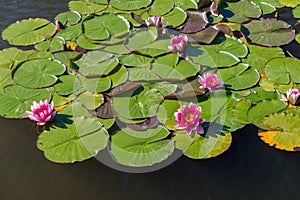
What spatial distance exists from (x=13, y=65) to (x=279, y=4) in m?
3.66

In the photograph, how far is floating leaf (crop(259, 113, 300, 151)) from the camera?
11.0ft

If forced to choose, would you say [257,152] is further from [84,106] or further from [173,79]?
[84,106]

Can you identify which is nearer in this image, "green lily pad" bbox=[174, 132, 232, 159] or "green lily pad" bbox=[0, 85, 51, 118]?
"green lily pad" bbox=[174, 132, 232, 159]

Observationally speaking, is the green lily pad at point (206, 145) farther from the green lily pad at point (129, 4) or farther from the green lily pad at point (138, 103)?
the green lily pad at point (129, 4)

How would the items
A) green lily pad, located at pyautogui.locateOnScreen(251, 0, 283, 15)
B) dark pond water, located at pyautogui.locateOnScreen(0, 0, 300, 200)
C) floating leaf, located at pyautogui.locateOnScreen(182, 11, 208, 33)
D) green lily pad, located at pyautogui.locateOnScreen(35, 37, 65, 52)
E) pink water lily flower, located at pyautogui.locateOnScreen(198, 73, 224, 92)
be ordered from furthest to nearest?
1. green lily pad, located at pyautogui.locateOnScreen(251, 0, 283, 15)
2. floating leaf, located at pyautogui.locateOnScreen(182, 11, 208, 33)
3. green lily pad, located at pyautogui.locateOnScreen(35, 37, 65, 52)
4. pink water lily flower, located at pyautogui.locateOnScreen(198, 73, 224, 92)
5. dark pond water, located at pyautogui.locateOnScreen(0, 0, 300, 200)

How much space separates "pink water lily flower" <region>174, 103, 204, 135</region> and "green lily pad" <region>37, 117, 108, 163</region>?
2.29 ft

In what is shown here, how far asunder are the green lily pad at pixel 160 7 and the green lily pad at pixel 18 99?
1.96 metres

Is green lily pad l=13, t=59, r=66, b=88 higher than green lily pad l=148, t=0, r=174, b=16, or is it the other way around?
green lily pad l=148, t=0, r=174, b=16

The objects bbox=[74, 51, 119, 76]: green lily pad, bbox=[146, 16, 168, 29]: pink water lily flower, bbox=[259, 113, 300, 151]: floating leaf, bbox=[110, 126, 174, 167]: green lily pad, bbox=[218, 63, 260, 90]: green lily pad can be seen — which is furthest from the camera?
bbox=[146, 16, 168, 29]: pink water lily flower

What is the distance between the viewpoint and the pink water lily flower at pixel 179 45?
4246mm

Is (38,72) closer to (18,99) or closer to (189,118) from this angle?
(18,99)

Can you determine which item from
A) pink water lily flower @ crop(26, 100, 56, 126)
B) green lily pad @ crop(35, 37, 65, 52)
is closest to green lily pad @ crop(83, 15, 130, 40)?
green lily pad @ crop(35, 37, 65, 52)

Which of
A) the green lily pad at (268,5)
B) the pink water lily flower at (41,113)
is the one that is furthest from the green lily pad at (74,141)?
the green lily pad at (268,5)

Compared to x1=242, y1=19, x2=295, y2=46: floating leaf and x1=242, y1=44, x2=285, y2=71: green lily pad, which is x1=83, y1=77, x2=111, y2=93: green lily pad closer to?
x1=242, y1=44, x2=285, y2=71: green lily pad
